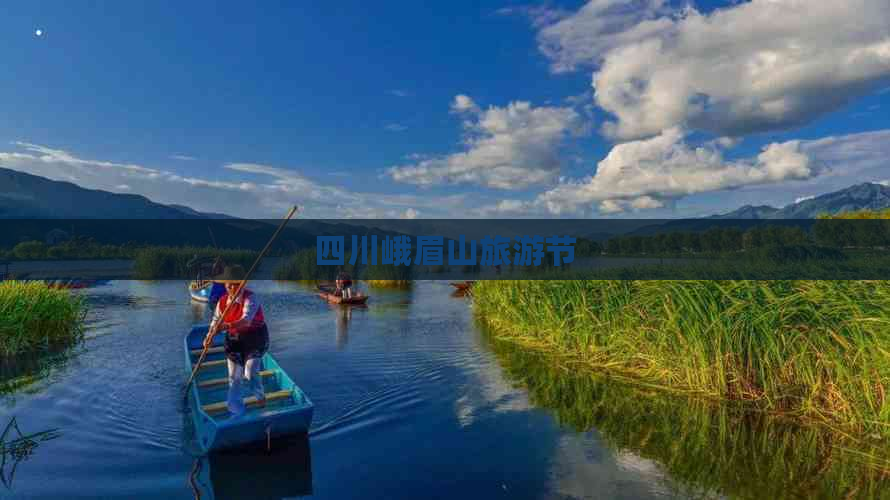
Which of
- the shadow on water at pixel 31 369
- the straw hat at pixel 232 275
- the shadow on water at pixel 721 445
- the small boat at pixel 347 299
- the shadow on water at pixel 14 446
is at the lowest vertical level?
the shadow on water at pixel 14 446

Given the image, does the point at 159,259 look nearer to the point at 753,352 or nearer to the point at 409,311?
the point at 409,311

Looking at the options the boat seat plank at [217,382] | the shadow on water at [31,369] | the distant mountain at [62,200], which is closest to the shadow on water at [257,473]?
the boat seat plank at [217,382]

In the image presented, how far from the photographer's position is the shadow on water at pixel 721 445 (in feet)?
23.8

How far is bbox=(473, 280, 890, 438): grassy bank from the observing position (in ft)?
28.3

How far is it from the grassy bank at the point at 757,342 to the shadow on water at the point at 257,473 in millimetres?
8686

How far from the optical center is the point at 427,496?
7.04 m

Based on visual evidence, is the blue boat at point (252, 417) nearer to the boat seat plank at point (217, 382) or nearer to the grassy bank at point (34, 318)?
the boat seat plank at point (217, 382)

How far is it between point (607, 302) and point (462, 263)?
32.2 m

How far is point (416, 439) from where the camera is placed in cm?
913

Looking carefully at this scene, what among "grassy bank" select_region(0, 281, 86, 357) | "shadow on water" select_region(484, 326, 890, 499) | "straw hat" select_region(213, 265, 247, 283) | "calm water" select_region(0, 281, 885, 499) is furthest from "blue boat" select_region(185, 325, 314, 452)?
"grassy bank" select_region(0, 281, 86, 357)

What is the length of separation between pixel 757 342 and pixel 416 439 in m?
7.41

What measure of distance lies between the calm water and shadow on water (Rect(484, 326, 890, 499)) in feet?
0.12

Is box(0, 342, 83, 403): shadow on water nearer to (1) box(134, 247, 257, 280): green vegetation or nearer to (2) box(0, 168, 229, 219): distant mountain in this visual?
(1) box(134, 247, 257, 280): green vegetation

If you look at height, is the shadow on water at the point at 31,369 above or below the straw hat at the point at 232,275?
below
